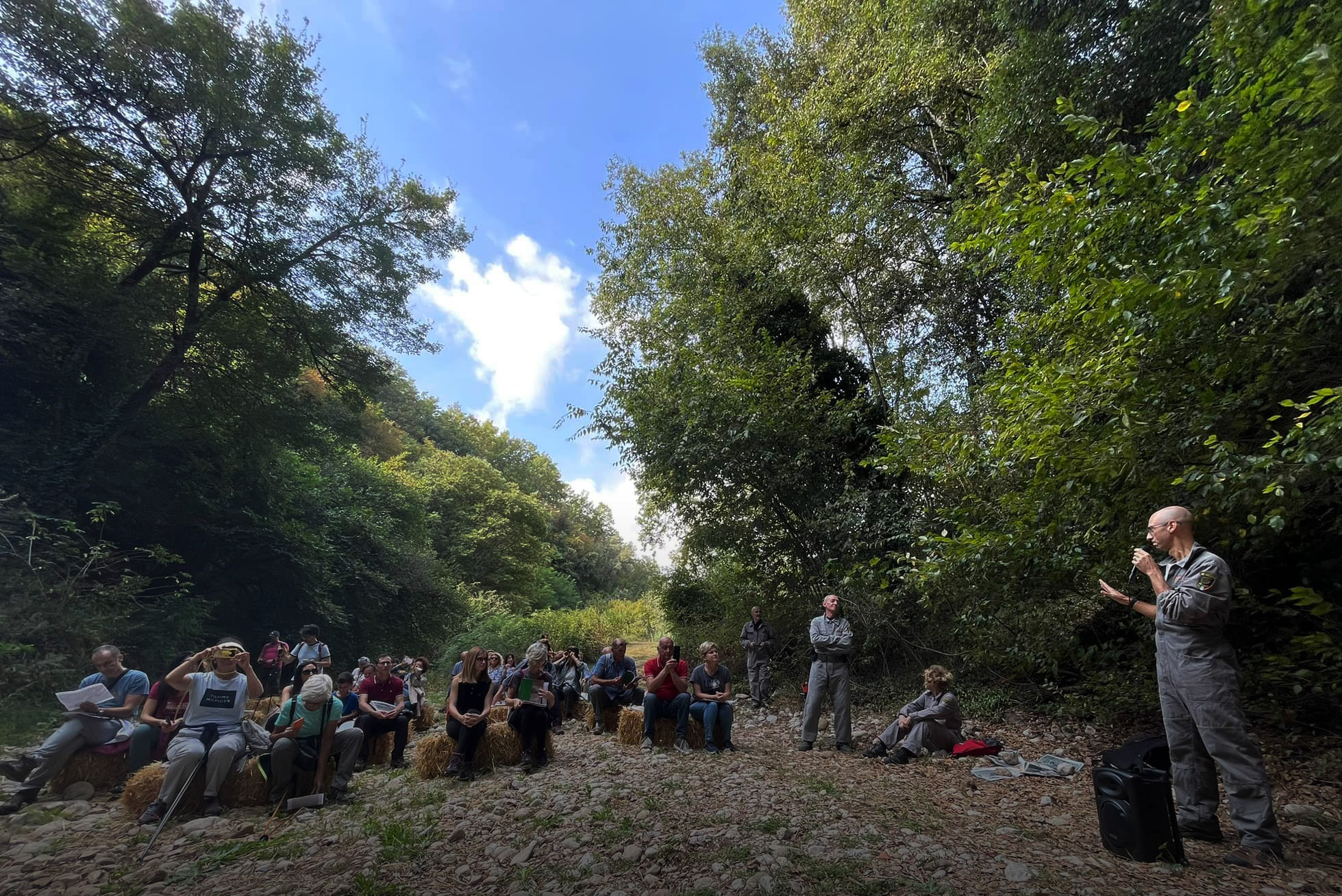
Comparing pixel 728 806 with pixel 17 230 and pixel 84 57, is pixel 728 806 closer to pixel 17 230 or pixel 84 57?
pixel 17 230

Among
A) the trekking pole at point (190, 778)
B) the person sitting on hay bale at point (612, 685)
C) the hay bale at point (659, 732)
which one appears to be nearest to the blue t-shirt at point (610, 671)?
the person sitting on hay bale at point (612, 685)

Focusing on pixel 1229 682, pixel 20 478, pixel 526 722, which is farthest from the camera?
pixel 20 478

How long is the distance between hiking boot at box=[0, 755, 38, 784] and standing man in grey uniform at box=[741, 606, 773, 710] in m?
8.11

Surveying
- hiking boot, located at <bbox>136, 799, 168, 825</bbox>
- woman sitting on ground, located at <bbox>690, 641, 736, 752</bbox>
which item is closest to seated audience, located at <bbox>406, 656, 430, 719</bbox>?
hiking boot, located at <bbox>136, 799, 168, 825</bbox>

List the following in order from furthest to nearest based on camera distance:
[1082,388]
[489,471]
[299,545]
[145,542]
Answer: [489,471]
[299,545]
[145,542]
[1082,388]

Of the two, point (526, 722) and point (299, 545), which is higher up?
point (299, 545)

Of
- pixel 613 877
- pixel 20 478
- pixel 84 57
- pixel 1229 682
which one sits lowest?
pixel 613 877

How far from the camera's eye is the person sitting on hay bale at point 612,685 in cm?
756

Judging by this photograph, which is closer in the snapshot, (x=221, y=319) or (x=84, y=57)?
(x=84, y=57)

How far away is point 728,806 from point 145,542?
12.7 meters

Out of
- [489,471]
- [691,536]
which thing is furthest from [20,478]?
[489,471]

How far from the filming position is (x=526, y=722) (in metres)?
5.69

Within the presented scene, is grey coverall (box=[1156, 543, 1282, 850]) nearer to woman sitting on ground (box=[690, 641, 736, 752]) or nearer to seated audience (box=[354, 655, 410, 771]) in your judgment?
woman sitting on ground (box=[690, 641, 736, 752])

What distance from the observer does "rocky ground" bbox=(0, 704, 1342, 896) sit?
2.88 metres
